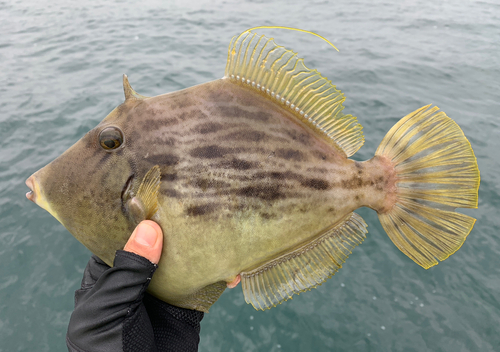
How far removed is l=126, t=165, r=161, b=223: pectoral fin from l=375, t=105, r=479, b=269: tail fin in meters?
1.47

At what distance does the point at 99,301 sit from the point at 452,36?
16.4 meters

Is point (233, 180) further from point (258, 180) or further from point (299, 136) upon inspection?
point (299, 136)

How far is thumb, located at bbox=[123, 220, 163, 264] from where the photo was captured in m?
1.82

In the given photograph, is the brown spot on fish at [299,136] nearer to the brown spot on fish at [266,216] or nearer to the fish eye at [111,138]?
the brown spot on fish at [266,216]

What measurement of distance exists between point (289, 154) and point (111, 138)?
112 cm

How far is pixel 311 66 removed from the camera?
10289mm

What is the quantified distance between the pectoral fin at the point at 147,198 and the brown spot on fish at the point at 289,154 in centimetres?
74

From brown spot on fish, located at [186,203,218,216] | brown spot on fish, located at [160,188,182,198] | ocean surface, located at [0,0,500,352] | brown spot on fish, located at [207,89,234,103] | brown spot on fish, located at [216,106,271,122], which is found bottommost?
ocean surface, located at [0,0,500,352]

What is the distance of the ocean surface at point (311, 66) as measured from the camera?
452 centimetres

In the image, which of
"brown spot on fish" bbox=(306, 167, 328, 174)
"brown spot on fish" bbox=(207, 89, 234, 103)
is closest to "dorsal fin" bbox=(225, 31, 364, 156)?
"brown spot on fish" bbox=(207, 89, 234, 103)

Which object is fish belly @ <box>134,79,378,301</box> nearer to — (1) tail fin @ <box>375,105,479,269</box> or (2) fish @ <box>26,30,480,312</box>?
(2) fish @ <box>26,30,480,312</box>

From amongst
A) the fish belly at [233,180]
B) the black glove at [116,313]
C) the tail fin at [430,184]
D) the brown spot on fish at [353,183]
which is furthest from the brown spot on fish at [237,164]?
the tail fin at [430,184]

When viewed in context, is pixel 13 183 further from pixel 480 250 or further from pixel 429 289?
pixel 480 250

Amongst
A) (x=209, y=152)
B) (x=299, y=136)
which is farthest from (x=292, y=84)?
(x=209, y=152)
